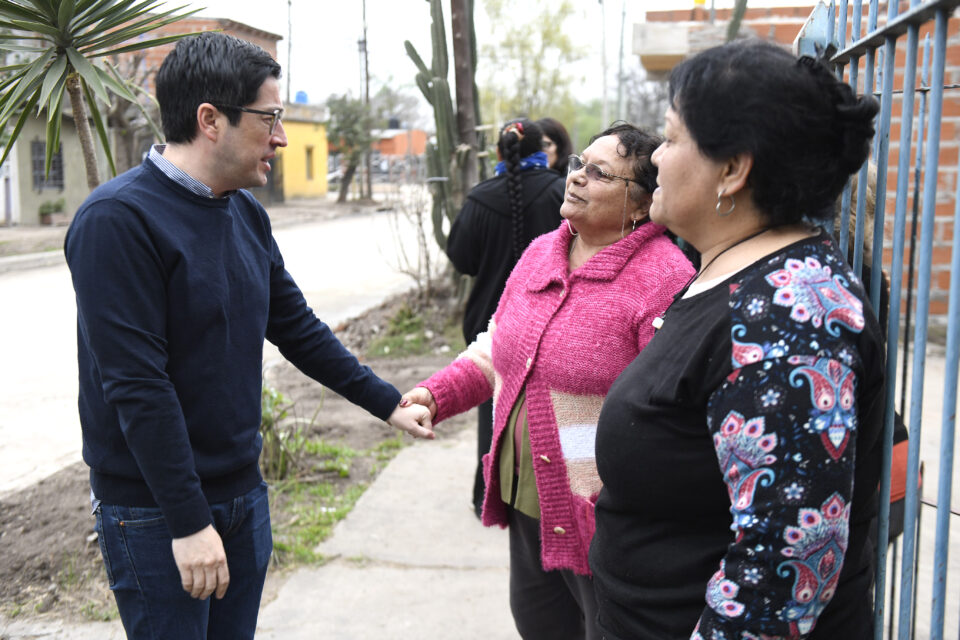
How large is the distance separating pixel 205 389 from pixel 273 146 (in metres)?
0.65

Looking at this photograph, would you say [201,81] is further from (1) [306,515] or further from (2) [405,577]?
(1) [306,515]

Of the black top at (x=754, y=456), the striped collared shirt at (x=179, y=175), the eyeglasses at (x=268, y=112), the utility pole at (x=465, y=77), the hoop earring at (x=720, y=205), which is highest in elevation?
the utility pole at (x=465, y=77)

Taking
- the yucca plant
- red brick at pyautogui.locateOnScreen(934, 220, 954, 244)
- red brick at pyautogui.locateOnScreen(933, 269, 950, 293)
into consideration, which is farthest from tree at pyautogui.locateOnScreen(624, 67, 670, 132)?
the yucca plant

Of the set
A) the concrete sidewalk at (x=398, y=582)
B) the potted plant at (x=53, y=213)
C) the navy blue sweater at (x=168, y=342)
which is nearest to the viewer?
the navy blue sweater at (x=168, y=342)

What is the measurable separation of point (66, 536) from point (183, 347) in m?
2.60

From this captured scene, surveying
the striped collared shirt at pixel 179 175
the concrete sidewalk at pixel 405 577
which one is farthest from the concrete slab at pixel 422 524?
the striped collared shirt at pixel 179 175

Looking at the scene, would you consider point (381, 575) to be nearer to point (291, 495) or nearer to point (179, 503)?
point (291, 495)

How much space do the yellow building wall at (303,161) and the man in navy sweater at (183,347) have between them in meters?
31.9

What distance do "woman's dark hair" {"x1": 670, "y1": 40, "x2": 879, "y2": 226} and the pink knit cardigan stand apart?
31.0 inches

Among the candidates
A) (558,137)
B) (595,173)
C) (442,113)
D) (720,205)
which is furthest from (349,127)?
(720,205)

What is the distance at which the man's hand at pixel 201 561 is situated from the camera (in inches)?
77.7

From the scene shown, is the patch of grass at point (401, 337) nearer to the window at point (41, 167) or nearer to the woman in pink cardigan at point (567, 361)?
the woman in pink cardigan at point (567, 361)

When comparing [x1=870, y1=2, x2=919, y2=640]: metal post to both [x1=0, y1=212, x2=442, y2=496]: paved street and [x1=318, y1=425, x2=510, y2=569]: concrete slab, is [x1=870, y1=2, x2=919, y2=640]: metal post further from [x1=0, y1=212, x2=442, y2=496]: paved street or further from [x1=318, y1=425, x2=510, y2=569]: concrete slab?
[x1=0, y1=212, x2=442, y2=496]: paved street

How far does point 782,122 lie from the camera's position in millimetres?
1422
